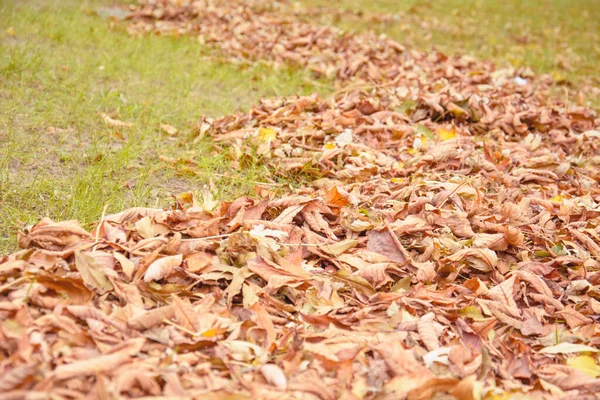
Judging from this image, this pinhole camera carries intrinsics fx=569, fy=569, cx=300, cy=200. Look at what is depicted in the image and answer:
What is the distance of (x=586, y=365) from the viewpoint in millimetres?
1938

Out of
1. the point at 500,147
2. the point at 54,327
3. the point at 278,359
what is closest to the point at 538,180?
the point at 500,147

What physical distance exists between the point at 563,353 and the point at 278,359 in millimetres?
1022

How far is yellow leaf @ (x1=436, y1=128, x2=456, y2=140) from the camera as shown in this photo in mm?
3925

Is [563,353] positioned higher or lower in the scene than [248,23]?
lower

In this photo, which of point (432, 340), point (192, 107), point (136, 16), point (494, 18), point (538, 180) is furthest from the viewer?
point (494, 18)

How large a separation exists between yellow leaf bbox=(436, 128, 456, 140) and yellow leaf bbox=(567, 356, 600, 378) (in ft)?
7.16

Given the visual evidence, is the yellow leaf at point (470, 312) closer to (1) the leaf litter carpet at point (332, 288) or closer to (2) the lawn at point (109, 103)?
(1) the leaf litter carpet at point (332, 288)

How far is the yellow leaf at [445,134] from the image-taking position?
3.93 metres

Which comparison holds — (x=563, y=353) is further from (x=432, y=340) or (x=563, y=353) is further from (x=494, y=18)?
(x=494, y=18)

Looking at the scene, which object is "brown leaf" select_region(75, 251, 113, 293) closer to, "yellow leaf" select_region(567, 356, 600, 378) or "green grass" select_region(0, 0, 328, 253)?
"green grass" select_region(0, 0, 328, 253)

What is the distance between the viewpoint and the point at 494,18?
9.87m

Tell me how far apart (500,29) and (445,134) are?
6076 millimetres

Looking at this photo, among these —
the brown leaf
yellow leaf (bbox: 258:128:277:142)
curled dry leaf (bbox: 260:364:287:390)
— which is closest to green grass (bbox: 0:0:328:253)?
yellow leaf (bbox: 258:128:277:142)

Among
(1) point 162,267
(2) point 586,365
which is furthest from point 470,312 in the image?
(1) point 162,267
